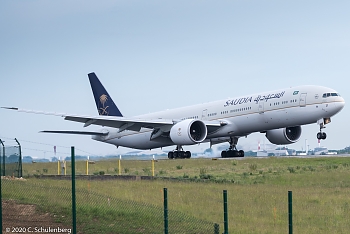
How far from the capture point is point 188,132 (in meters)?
41.1

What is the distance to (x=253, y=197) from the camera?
757 inches

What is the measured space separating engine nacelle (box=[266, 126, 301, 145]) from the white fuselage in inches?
108

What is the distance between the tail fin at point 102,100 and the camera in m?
54.1

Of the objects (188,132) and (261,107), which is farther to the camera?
(188,132)

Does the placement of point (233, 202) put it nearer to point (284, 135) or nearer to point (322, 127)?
point (322, 127)

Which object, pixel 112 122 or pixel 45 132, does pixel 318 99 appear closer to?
pixel 112 122

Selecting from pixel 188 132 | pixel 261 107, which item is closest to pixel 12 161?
pixel 188 132

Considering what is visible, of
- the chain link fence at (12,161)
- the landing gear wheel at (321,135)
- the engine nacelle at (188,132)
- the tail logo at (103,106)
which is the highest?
the tail logo at (103,106)

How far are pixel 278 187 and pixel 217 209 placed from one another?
5601mm

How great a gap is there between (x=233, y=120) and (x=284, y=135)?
489 cm

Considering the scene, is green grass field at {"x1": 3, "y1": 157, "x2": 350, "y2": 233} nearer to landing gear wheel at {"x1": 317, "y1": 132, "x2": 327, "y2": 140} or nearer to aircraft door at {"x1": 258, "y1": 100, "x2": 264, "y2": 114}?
landing gear wheel at {"x1": 317, "y1": 132, "x2": 327, "y2": 140}

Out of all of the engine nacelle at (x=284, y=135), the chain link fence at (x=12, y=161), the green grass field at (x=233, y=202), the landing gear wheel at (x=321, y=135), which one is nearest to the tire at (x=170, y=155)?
the engine nacelle at (x=284, y=135)

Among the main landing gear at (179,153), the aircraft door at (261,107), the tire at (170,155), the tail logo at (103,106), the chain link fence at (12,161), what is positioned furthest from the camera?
the tail logo at (103,106)

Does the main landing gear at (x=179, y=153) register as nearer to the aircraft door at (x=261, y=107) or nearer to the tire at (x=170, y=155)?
the tire at (x=170, y=155)
